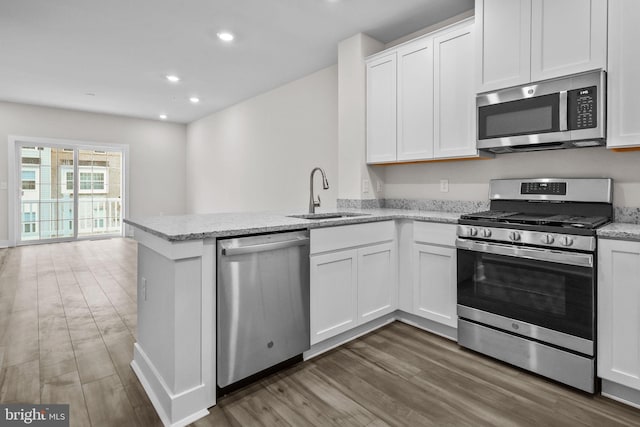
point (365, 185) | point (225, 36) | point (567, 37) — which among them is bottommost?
point (365, 185)

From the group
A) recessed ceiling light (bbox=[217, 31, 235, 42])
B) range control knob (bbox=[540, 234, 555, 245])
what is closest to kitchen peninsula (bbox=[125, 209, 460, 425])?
range control knob (bbox=[540, 234, 555, 245])

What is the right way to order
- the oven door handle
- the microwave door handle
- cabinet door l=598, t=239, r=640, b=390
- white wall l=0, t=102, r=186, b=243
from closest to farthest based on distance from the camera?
cabinet door l=598, t=239, r=640, b=390 < the oven door handle < the microwave door handle < white wall l=0, t=102, r=186, b=243

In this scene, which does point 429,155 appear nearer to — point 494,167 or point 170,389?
point 494,167

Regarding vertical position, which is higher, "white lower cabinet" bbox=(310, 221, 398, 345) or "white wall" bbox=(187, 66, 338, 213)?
"white wall" bbox=(187, 66, 338, 213)

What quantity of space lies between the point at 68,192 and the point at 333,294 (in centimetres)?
688

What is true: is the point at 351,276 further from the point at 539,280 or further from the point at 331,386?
the point at 539,280

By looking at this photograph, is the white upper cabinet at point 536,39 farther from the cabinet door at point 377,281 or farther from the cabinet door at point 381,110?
the cabinet door at point 377,281

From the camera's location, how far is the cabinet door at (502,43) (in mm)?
2240

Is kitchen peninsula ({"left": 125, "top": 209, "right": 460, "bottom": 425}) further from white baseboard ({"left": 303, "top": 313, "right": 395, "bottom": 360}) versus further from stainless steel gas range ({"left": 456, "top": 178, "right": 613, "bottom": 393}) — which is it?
stainless steel gas range ({"left": 456, "top": 178, "right": 613, "bottom": 393})

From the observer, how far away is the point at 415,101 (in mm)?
2928

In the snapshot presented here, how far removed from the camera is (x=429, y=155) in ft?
9.38

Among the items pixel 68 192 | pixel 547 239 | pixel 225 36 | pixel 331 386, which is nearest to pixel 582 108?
pixel 547 239

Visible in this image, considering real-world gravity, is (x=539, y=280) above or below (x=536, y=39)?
below

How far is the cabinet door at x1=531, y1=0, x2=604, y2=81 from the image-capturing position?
1.96 meters
